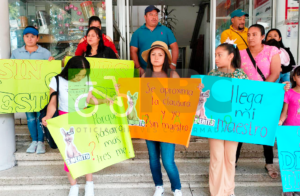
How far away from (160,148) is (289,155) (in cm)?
129

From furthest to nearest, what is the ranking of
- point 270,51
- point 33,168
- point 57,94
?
point 33,168, point 270,51, point 57,94

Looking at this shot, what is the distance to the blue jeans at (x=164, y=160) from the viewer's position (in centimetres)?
266

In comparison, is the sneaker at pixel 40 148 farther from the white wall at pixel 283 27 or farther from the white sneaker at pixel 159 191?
the white wall at pixel 283 27

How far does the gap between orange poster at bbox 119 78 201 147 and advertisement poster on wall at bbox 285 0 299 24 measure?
124 inches

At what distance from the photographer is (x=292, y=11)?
188 inches

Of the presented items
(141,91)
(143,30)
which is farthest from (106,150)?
(143,30)

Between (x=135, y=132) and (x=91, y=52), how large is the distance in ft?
4.49

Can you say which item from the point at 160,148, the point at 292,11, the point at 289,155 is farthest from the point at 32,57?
the point at 292,11

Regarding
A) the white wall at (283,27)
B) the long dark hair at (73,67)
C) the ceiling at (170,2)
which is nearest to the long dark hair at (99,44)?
the long dark hair at (73,67)

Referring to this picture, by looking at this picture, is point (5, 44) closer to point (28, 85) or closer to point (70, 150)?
point (28, 85)

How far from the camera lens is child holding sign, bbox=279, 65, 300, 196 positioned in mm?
2707

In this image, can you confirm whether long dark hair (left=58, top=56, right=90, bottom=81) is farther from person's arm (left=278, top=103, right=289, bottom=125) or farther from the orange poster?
person's arm (left=278, top=103, right=289, bottom=125)

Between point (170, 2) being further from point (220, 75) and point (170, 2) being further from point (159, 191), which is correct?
point (159, 191)

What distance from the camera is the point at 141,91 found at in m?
2.80
